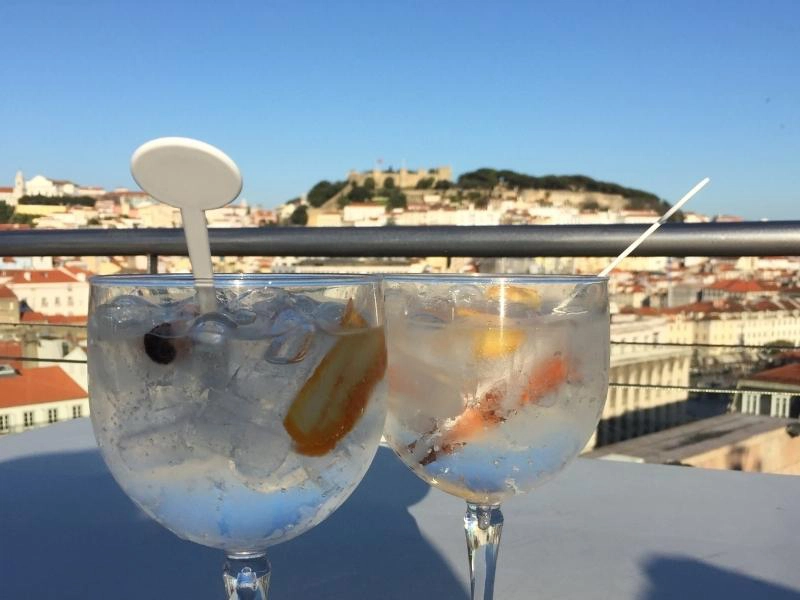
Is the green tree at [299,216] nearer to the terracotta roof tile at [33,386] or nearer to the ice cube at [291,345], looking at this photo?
the terracotta roof tile at [33,386]

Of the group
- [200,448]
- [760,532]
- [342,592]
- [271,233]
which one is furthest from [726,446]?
[200,448]

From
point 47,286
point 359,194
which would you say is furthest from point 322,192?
point 47,286

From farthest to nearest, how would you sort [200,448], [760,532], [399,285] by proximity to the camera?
[760,532]
[399,285]
[200,448]

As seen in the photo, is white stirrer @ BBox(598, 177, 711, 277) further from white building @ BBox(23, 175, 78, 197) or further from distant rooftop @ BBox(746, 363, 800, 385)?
white building @ BBox(23, 175, 78, 197)

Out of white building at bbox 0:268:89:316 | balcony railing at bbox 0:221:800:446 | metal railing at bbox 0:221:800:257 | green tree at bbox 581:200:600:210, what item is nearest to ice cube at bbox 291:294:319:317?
balcony railing at bbox 0:221:800:446

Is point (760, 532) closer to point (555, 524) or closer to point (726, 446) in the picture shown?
point (555, 524)

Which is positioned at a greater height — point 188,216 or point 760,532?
point 188,216

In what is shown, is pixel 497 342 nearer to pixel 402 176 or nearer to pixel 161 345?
pixel 161 345

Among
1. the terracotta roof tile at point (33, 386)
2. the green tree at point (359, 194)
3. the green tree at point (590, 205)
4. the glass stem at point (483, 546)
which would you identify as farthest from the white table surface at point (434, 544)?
the green tree at point (359, 194)
